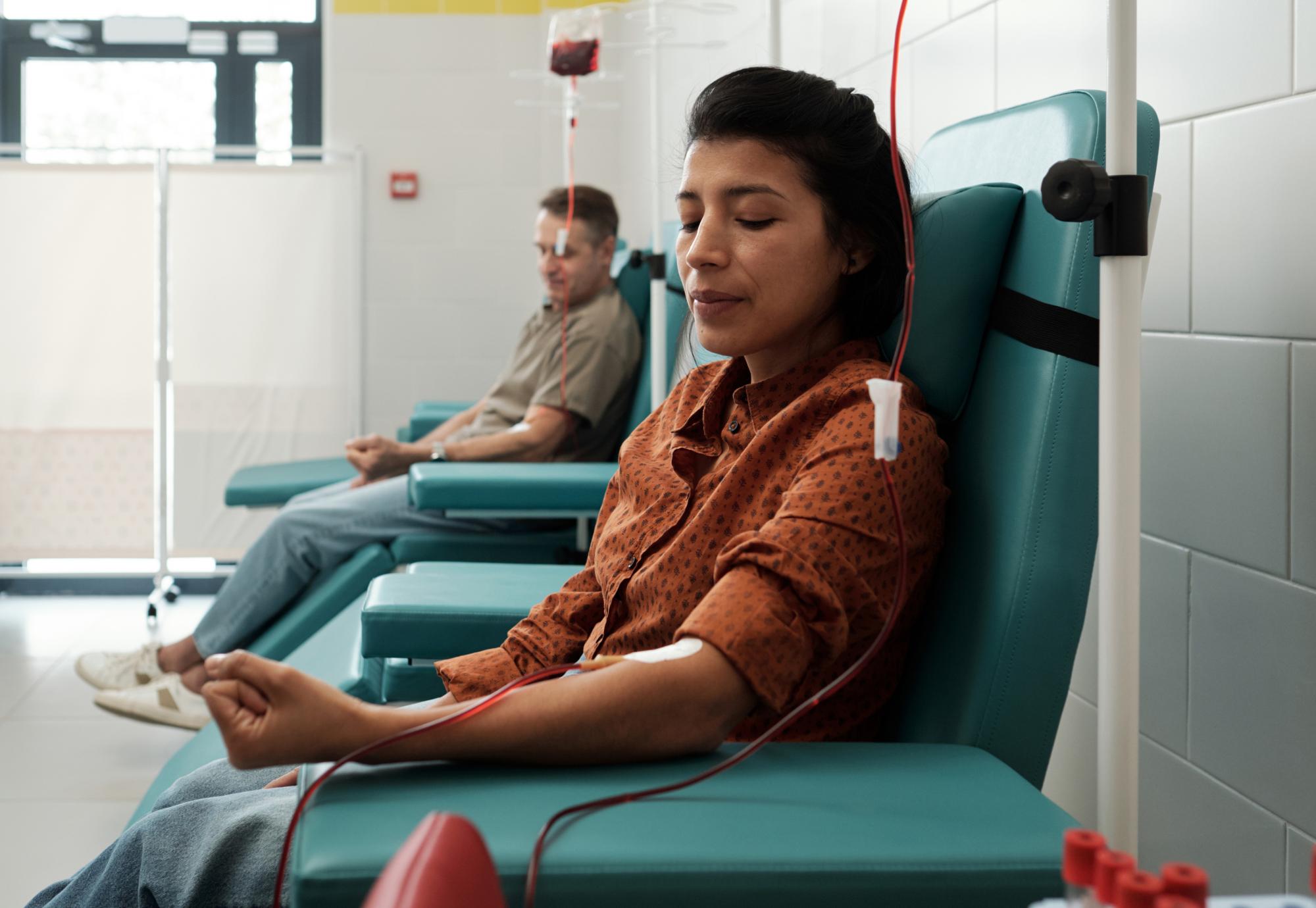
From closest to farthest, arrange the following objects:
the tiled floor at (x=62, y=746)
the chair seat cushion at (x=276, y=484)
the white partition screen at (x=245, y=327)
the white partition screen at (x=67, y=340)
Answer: the tiled floor at (x=62, y=746)
the chair seat cushion at (x=276, y=484)
the white partition screen at (x=67, y=340)
the white partition screen at (x=245, y=327)

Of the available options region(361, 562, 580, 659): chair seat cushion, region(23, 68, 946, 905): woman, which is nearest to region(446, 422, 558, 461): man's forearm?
region(361, 562, 580, 659): chair seat cushion

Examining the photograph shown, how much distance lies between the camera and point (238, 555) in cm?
470

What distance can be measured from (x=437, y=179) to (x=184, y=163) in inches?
35.6

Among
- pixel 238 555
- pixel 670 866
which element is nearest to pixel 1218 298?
pixel 670 866

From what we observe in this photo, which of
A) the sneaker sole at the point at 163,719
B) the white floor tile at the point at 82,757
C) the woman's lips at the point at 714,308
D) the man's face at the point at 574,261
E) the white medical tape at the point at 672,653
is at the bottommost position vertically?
the white floor tile at the point at 82,757

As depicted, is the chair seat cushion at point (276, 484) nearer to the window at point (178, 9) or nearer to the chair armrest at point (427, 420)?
the chair armrest at point (427, 420)

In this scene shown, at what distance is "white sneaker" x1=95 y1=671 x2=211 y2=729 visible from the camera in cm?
269

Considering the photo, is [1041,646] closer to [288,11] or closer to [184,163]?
[184,163]

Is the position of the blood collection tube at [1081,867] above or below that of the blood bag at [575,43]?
below

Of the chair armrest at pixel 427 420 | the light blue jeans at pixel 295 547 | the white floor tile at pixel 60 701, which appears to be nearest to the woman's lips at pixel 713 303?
the light blue jeans at pixel 295 547

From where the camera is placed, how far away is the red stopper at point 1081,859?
23.8 inches

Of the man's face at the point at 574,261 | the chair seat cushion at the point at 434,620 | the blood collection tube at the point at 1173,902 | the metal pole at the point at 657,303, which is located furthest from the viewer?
the man's face at the point at 574,261

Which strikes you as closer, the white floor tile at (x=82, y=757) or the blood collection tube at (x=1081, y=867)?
the blood collection tube at (x=1081, y=867)

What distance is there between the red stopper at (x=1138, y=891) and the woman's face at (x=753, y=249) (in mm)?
777
